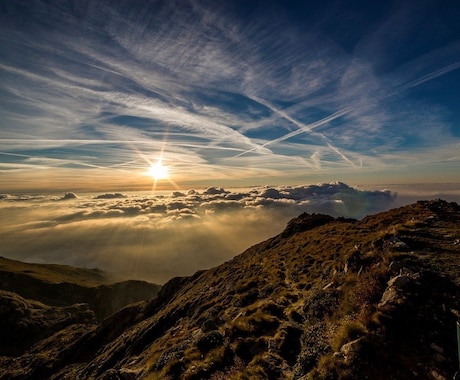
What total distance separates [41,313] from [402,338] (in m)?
197

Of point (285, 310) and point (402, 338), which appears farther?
point (285, 310)

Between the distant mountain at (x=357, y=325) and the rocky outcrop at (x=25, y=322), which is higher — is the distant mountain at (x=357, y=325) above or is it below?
above

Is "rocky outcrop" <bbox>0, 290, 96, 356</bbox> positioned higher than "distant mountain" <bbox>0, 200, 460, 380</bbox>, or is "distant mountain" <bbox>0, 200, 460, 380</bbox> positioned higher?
"distant mountain" <bbox>0, 200, 460, 380</bbox>

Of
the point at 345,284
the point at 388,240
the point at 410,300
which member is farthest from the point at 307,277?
the point at 410,300

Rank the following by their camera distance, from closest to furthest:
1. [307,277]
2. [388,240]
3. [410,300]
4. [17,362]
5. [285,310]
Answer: [410,300] → [388,240] → [285,310] → [307,277] → [17,362]

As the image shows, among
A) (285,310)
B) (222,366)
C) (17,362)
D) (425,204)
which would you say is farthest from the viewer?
(17,362)

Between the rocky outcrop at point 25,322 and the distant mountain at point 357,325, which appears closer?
the distant mountain at point 357,325

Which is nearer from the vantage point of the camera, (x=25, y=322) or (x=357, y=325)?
(x=357, y=325)

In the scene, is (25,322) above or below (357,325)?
below

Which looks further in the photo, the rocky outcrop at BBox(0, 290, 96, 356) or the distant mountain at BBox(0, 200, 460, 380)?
the rocky outcrop at BBox(0, 290, 96, 356)

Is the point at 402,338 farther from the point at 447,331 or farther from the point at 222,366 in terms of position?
the point at 222,366

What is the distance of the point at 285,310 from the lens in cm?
2381

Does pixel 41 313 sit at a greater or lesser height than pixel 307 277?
lesser

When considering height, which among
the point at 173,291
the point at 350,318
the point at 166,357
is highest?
the point at 350,318
